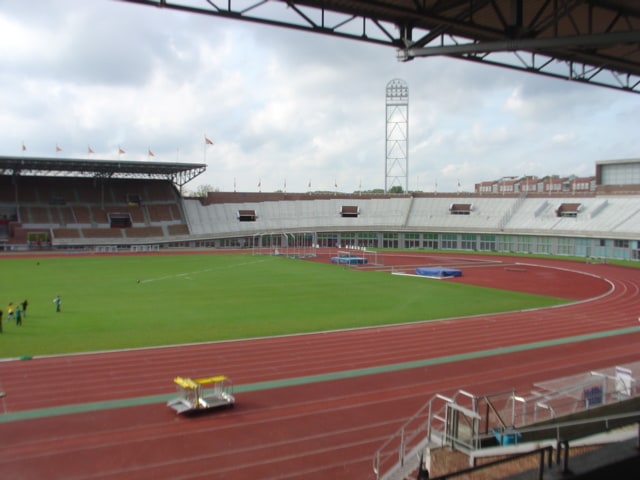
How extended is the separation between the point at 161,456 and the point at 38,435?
3.06 meters

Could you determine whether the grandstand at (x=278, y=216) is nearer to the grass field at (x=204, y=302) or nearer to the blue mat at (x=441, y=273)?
the grass field at (x=204, y=302)

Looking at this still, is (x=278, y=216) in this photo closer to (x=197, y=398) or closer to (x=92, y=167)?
(x=92, y=167)

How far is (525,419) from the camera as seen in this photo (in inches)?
343

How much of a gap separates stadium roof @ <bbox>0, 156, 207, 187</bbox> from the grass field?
1616 centimetres

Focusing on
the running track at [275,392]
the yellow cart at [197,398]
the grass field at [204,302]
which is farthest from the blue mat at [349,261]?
the yellow cart at [197,398]

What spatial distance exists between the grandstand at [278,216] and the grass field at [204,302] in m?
19.4

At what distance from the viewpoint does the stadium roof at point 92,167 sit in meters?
56.5

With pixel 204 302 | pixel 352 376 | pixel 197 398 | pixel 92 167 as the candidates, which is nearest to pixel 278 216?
pixel 92 167

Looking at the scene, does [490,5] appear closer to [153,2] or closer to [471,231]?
[153,2]

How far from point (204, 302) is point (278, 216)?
47260 millimetres

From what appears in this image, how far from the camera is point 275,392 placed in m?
13.7

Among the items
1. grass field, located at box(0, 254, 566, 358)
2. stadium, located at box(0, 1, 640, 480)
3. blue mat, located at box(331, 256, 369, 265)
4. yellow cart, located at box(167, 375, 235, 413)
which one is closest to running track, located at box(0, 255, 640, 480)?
stadium, located at box(0, 1, 640, 480)

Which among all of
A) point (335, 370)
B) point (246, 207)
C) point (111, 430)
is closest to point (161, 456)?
point (111, 430)

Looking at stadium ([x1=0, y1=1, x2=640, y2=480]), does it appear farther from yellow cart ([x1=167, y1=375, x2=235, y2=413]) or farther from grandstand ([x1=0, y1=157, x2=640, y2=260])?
grandstand ([x1=0, y1=157, x2=640, y2=260])
